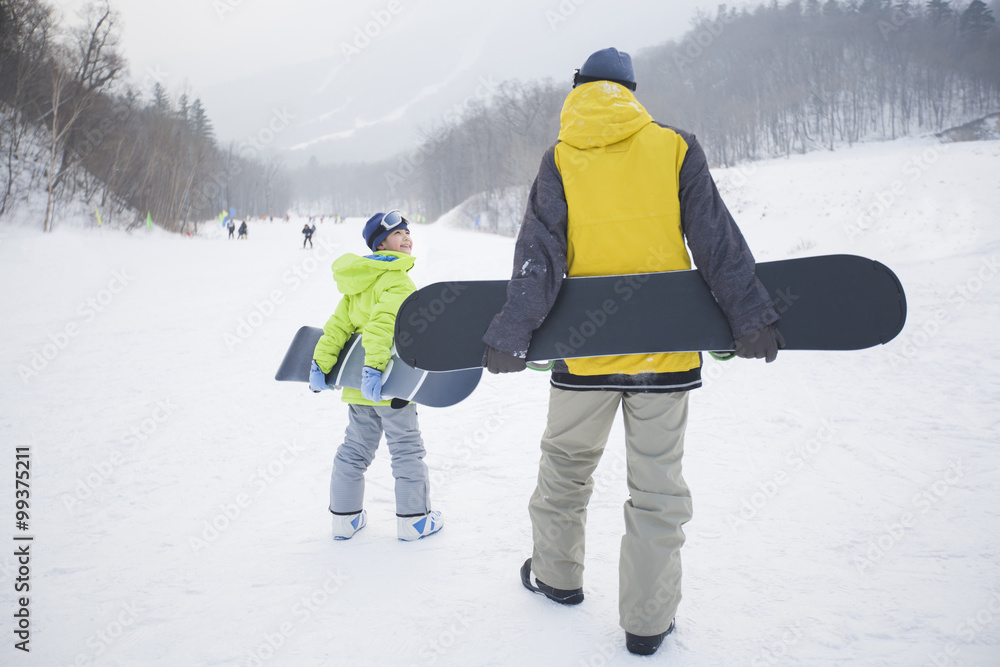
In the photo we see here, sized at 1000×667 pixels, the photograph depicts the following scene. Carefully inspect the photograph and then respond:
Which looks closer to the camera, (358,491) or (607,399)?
(607,399)

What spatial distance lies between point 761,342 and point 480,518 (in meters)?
1.72

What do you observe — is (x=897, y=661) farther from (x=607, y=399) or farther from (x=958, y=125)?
(x=958, y=125)

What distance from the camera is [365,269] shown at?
2523 millimetres

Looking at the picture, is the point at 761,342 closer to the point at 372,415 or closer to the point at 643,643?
the point at 643,643

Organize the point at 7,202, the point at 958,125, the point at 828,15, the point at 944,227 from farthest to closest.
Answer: the point at 828,15
the point at 958,125
the point at 7,202
the point at 944,227

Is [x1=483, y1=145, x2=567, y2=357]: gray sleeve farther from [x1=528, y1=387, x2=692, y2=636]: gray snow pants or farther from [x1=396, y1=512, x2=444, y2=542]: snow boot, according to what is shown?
[x1=396, y1=512, x2=444, y2=542]: snow boot

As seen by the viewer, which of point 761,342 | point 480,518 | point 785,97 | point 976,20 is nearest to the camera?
point 761,342

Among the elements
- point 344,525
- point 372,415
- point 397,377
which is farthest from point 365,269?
point 344,525

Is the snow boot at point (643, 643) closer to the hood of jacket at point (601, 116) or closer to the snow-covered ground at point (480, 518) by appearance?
the snow-covered ground at point (480, 518)

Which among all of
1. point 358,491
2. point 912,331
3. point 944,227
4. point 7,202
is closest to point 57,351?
point 358,491

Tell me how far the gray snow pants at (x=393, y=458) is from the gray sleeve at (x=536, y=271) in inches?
38.2

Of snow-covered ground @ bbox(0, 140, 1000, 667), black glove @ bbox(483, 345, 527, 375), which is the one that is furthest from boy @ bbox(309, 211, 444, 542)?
black glove @ bbox(483, 345, 527, 375)

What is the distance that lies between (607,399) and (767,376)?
372 centimetres

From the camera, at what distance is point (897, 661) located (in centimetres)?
169
